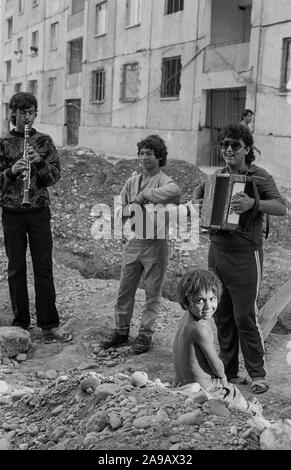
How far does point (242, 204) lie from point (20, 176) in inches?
77.3

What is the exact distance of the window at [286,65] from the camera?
14.2 meters

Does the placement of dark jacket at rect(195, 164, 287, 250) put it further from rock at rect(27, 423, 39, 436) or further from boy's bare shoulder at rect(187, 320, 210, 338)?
rock at rect(27, 423, 39, 436)

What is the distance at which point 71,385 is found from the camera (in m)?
3.50

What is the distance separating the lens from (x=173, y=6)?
60.7ft

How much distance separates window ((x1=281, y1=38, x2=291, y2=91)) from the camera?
14164 mm

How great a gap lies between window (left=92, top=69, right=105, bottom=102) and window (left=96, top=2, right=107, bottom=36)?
4.66ft

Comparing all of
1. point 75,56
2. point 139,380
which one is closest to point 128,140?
point 75,56

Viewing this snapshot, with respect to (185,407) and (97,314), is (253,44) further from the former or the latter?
(185,407)

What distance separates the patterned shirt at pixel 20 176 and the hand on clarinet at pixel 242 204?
5.61ft

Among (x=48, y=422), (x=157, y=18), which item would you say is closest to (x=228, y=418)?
(x=48, y=422)

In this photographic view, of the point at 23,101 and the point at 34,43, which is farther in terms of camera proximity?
the point at 34,43

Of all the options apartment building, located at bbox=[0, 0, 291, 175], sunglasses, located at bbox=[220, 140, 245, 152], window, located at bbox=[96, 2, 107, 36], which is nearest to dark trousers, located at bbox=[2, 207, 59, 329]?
sunglasses, located at bbox=[220, 140, 245, 152]

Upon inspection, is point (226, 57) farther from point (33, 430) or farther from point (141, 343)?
point (33, 430)

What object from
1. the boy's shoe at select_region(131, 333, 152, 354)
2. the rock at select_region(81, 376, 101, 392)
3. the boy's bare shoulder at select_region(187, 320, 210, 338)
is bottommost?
the boy's shoe at select_region(131, 333, 152, 354)
